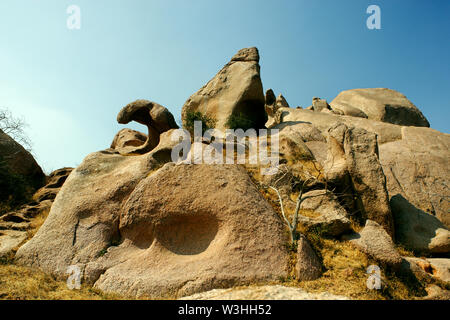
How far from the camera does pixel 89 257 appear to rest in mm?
7719

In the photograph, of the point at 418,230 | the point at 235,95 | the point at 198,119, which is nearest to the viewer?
the point at 418,230

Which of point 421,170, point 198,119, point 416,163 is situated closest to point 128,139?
point 198,119

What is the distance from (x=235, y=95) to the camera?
55.7 ft

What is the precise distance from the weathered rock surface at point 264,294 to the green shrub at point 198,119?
35.1ft

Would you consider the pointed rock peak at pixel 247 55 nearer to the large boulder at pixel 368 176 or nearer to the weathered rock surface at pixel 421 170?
the weathered rock surface at pixel 421 170

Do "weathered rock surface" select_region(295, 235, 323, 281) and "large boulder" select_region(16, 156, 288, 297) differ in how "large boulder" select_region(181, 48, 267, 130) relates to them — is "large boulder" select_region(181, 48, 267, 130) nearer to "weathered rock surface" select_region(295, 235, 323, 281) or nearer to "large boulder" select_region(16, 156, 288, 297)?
"large boulder" select_region(16, 156, 288, 297)

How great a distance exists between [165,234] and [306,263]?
3.70 metres

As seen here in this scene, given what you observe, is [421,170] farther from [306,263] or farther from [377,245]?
[306,263]

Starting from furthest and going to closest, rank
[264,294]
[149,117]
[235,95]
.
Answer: [235,95] → [149,117] → [264,294]

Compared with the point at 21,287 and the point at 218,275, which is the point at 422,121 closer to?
the point at 218,275

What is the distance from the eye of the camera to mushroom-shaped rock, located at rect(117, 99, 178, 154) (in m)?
13.5

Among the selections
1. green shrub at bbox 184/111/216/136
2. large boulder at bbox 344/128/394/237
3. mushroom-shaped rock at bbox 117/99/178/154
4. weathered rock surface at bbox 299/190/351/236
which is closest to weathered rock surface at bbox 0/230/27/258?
mushroom-shaped rock at bbox 117/99/178/154
